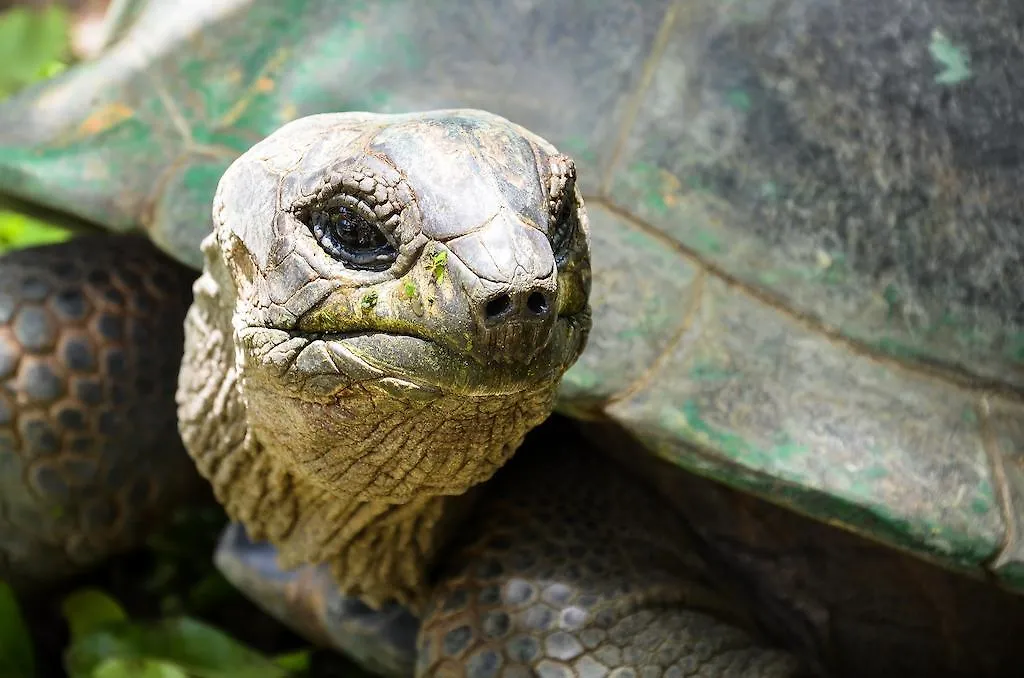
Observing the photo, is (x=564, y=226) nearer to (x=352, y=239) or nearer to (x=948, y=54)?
(x=352, y=239)

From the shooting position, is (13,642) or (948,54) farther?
(13,642)

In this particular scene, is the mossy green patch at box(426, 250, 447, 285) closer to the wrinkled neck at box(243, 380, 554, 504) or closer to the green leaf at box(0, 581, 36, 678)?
the wrinkled neck at box(243, 380, 554, 504)

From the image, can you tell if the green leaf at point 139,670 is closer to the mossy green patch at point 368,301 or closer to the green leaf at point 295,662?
the green leaf at point 295,662

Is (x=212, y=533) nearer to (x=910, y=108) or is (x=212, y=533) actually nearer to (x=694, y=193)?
(x=694, y=193)

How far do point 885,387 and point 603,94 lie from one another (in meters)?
0.81

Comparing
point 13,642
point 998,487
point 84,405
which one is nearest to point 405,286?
point 998,487

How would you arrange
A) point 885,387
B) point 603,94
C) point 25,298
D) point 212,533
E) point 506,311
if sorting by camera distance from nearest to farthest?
point 506,311 → point 885,387 → point 603,94 → point 25,298 → point 212,533

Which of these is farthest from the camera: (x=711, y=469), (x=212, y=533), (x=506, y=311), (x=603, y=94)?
(x=212, y=533)

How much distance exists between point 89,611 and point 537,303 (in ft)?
6.14

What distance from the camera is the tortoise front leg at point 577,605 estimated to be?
6.91 feet

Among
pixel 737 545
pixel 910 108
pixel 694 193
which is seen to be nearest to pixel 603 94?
pixel 694 193

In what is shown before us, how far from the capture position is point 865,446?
2061 mm

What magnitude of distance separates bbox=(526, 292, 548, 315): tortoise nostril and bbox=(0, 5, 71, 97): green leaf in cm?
381

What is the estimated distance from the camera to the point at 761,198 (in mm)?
2221
